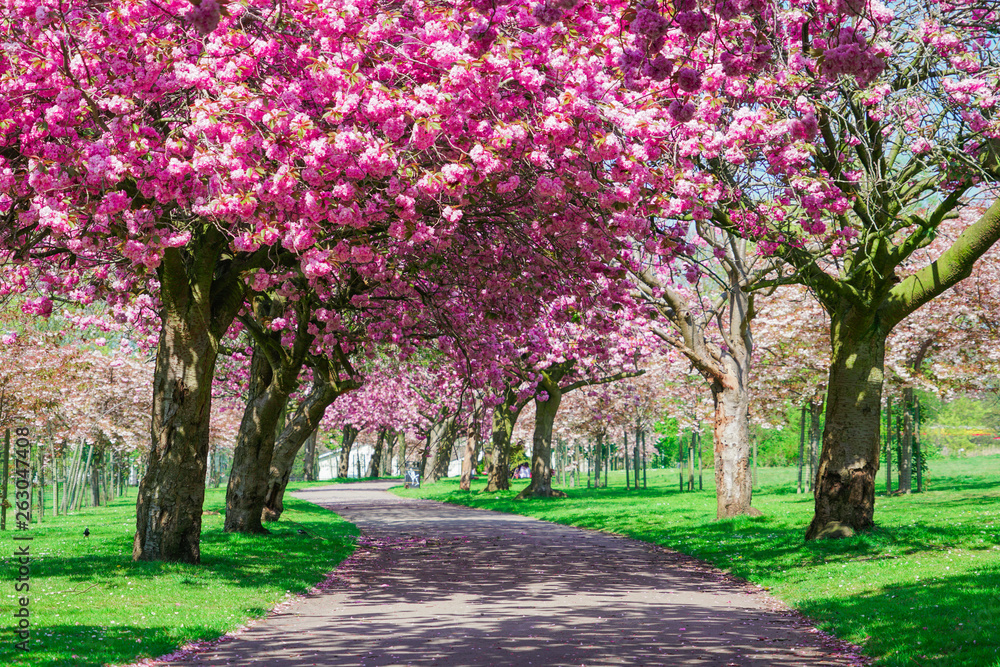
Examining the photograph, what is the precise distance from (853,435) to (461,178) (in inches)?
367

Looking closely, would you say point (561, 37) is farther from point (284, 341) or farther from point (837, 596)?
point (284, 341)

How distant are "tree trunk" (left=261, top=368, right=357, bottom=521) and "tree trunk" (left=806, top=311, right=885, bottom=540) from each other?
9.26 metres

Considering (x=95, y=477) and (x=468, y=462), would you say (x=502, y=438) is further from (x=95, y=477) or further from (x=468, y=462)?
(x=95, y=477)

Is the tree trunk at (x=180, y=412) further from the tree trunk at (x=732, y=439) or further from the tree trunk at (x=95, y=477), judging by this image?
the tree trunk at (x=95, y=477)

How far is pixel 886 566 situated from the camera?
37.4 ft

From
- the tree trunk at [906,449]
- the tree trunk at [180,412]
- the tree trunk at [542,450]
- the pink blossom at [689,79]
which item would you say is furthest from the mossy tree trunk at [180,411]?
the tree trunk at [906,449]

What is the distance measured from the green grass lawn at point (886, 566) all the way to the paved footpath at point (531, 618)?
46cm

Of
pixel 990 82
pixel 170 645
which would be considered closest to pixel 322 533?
pixel 170 645

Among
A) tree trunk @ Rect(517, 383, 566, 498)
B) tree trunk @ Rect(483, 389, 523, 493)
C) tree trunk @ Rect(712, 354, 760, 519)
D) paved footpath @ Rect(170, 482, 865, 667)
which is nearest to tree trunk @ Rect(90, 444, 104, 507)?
tree trunk @ Rect(483, 389, 523, 493)

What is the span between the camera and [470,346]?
55.9 feet

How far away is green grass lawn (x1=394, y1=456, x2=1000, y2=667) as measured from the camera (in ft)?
24.0

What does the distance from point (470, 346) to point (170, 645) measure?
10.2 metres

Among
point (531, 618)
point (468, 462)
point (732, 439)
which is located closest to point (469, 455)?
point (468, 462)

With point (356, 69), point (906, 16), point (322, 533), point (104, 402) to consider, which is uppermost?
point (906, 16)
